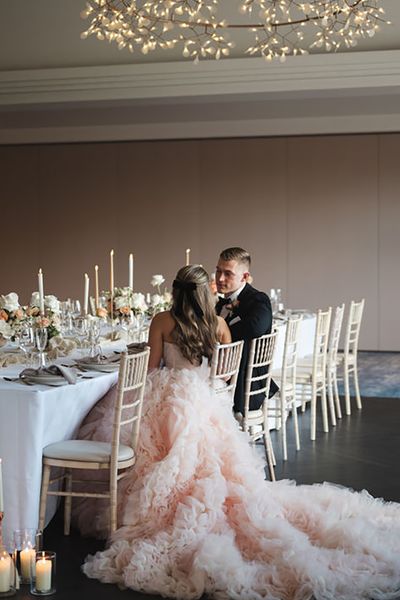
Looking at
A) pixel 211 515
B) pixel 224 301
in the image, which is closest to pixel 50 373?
pixel 211 515

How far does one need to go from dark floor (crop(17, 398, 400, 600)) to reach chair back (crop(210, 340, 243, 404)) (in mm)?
1057

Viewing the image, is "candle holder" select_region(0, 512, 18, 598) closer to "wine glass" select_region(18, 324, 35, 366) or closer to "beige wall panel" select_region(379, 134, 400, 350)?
"wine glass" select_region(18, 324, 35, 366)

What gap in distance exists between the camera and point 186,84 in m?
12.4

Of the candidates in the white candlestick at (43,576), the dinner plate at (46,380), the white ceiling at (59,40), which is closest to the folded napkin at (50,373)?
the dinner plate at (46,380)

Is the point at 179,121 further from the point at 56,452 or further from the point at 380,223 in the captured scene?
the point at 56,452

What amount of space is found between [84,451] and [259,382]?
72.7 inches

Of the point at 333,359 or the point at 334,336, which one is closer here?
the point at 334,336

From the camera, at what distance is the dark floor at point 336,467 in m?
4.18

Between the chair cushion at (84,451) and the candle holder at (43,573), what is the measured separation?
0.60 metres

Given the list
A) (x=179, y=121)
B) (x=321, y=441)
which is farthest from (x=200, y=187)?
(x=321, y=441)

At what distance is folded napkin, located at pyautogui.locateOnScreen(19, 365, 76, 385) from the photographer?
4.77m

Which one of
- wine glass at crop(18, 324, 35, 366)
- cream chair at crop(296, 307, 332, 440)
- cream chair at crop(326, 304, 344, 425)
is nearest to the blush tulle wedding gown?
wine glass at crop(18, 324, 35, 366)

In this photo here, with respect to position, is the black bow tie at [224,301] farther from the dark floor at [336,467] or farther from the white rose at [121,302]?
the white rose at [121,302]

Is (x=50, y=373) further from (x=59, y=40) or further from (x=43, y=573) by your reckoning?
(x=59, y=40)
